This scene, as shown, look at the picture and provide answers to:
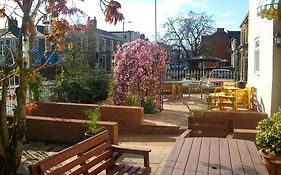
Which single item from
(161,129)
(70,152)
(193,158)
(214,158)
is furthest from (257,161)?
(161,129)

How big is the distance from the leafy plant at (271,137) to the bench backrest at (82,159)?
8.02 feet

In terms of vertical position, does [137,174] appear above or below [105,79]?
below

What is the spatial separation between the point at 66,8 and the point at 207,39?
53.9 metres

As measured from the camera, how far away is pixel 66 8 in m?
5.11

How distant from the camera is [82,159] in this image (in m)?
→ 4.63

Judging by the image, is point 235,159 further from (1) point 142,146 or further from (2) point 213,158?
(1) point 142,146

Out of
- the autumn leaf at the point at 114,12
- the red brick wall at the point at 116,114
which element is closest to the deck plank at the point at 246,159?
the autumn leaf at the point at 114,12

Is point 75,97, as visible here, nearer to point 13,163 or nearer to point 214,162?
point 13,163

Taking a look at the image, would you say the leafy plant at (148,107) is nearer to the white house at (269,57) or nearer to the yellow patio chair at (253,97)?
the yellow patio chair at (253,97)

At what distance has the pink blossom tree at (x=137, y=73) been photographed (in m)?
13.0

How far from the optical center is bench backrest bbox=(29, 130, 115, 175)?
12.5 feet

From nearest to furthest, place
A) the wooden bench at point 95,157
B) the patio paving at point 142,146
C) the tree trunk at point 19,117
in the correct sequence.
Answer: the wooden bench at point 95,157 → the tree trunk at point 19,117 → the patio paving at point 142,146

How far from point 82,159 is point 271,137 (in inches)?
117

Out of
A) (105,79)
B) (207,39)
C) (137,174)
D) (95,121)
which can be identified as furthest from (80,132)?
(207,39)
